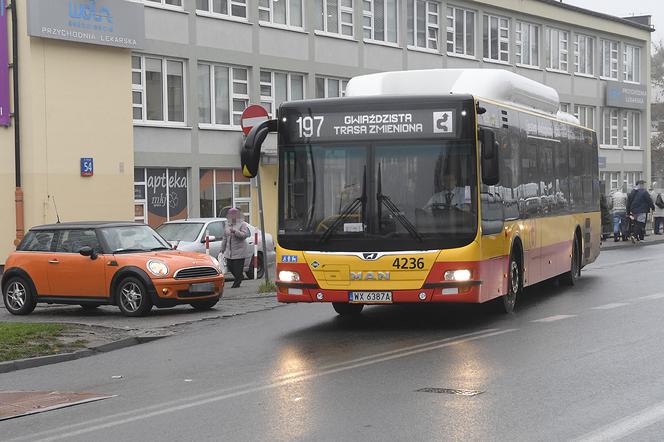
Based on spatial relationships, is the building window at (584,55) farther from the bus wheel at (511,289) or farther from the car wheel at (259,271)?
the bus wheel at (511,289)

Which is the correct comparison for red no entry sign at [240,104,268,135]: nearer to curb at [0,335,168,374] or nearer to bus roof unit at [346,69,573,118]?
bus roof unit at [346,69,573,118]

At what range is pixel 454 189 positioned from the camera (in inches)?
545

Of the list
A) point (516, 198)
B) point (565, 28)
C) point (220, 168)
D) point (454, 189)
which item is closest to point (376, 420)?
point (454, 189)

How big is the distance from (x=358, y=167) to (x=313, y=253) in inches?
46.9

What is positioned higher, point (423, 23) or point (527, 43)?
point (527, 43)

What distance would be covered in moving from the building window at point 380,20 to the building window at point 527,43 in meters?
11.1

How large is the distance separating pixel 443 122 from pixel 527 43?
41110 millimetres

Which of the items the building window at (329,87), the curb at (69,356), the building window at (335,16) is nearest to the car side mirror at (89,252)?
the curb at (69,356)

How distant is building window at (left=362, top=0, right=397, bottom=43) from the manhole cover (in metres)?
32.8

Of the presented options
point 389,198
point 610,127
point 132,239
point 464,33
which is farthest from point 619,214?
point 389,198

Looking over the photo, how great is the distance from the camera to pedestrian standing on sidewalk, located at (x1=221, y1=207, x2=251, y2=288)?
22.0m

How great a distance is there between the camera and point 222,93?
36.0 metres

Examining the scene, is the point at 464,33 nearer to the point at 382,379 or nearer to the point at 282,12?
the point at 282,12

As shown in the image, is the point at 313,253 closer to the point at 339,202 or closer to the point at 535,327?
the point at 339,202
